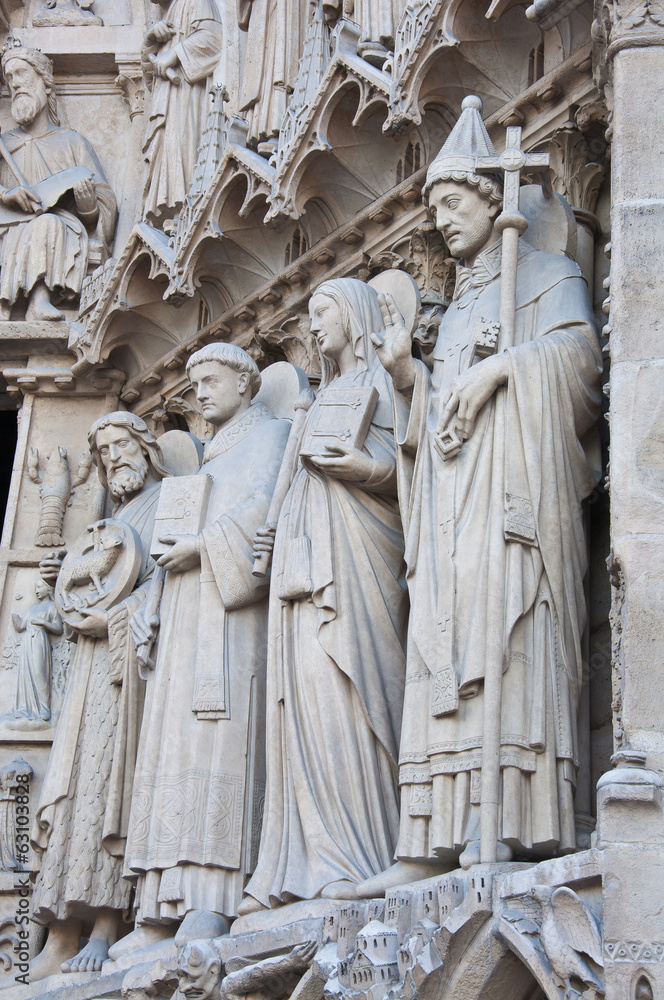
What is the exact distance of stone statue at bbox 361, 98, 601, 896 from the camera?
604 centimetres

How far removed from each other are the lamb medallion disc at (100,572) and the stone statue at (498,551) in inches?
84.7

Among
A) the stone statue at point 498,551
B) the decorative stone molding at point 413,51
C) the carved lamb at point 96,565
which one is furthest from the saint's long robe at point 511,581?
the carved lamb at point 96,565

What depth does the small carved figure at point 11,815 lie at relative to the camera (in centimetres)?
893

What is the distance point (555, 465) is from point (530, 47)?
2331 mm

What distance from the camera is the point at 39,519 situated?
32.4 ft

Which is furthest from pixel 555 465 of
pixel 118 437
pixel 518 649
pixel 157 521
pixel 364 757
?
pixel 118 437

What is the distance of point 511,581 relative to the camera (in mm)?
6207

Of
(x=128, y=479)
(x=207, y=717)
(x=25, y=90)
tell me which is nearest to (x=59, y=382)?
(x=128, y=479)

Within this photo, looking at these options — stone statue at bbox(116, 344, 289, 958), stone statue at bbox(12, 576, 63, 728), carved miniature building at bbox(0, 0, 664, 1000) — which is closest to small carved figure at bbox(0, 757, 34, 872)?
carved miniature building at bbox(0, 0, 664, 1000)

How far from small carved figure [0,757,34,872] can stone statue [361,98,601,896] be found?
312 centimetres

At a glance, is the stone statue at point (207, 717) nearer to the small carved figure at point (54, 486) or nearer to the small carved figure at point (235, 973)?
the small carved figure at point (235, 973)

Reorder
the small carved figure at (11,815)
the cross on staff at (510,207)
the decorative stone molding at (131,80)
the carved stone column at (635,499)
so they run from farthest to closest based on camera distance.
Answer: the decorative stone molding at (131,80) → the small carved figure at (11,815) → the cross on staff at (510,207) → the carved stone column at (635,499)

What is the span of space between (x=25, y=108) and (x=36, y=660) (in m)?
3.51

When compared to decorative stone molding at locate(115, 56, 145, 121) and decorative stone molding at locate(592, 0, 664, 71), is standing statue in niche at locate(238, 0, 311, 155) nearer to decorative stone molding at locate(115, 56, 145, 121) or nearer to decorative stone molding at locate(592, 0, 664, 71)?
decorative stone molding at locate(115, 56, 145, 121)
